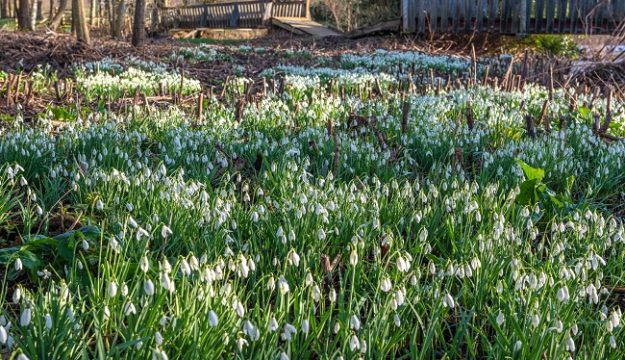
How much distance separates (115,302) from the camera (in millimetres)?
2012

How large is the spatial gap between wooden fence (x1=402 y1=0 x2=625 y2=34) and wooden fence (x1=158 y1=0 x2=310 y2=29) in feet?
40.9

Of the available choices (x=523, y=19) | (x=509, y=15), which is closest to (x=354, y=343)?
(x=523, y=19)

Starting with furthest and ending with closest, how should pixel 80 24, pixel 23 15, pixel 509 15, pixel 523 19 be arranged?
pixel 23 15 < pixel 509 15 < pixel 523 19 < pixel 80 24

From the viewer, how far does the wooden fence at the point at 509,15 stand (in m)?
18.4

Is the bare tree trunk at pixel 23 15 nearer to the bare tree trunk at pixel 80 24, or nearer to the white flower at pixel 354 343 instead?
the bare tree trunk at pixel 80 24

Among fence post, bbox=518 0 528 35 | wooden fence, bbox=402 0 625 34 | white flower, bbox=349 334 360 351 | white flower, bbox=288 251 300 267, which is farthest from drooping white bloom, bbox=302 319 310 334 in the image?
fence post, bbox=518 0 528 35

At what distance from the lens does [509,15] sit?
19422 mm

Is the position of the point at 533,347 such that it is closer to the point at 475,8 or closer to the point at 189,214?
the point at 189,214

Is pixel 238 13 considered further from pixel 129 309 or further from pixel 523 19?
pixel 129 309

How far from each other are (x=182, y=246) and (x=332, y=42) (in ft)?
65.1

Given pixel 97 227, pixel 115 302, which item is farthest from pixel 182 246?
pixel 115 302

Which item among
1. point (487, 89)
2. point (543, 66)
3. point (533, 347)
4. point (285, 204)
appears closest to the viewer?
point (533, 347)

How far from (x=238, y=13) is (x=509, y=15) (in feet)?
55.0

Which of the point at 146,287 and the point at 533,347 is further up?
the point at 146,287
